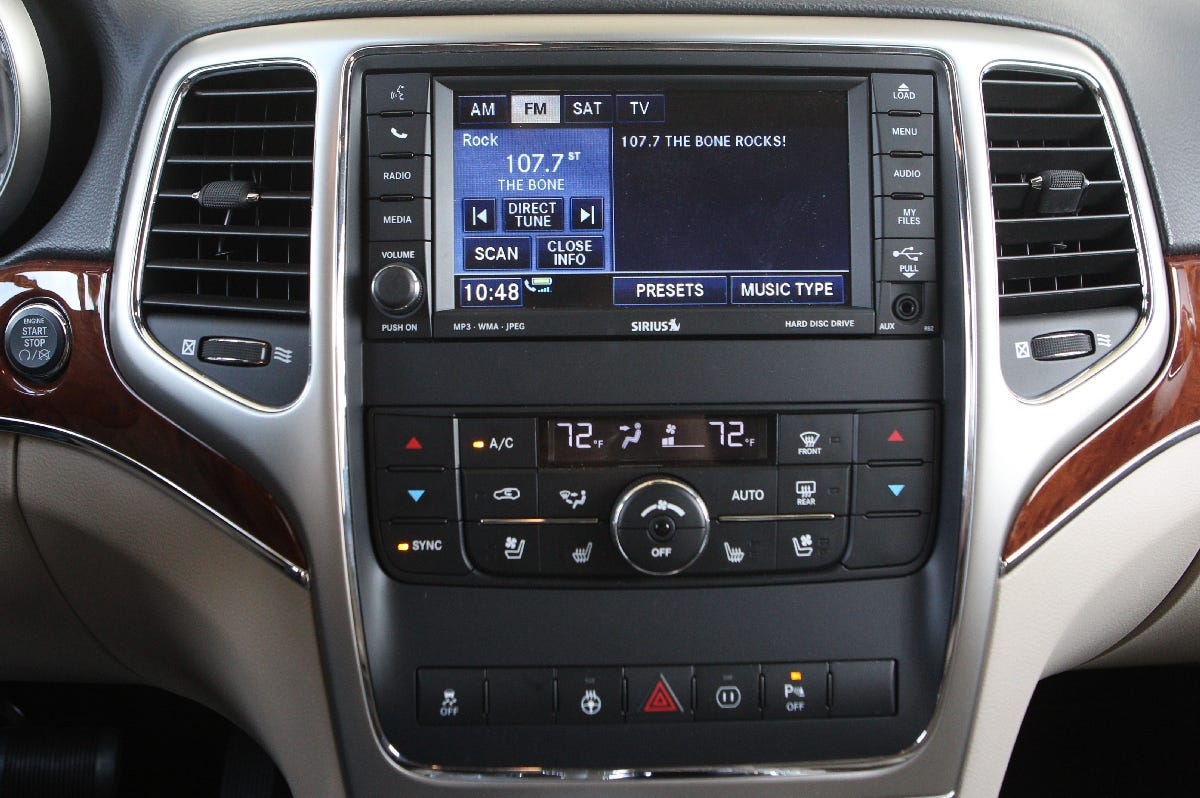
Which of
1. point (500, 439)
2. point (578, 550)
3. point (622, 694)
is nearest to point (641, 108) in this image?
point (500, 439)

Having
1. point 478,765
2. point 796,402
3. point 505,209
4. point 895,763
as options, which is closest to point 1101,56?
point 796,402

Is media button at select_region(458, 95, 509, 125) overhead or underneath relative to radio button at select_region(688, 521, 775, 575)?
overhead

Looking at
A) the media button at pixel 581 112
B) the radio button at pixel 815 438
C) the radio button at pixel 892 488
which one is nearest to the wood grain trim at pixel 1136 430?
the radio button at pixel 892 488

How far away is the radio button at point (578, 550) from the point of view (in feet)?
3.73

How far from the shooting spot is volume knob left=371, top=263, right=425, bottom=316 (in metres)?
1.10

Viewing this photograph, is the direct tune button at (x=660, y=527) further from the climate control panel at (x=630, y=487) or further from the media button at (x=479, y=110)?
the media button at (x=479, y=110)

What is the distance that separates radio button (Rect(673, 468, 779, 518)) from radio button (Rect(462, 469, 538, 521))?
0.56 feet

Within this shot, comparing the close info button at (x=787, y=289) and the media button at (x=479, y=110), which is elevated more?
the media button at (x=479, y=110)

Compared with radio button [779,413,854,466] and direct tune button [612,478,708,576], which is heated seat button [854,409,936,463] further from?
direct tune button [612,478,708,576]

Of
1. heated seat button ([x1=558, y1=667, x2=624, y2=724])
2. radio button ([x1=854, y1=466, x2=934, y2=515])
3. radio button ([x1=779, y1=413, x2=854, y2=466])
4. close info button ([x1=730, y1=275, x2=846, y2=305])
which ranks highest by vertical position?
close info button ([x1=730, y1=275, x2=846, y2=305])

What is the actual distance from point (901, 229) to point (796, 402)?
227 mm

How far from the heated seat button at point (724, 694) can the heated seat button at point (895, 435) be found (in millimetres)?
290

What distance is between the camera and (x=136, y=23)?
121 cm

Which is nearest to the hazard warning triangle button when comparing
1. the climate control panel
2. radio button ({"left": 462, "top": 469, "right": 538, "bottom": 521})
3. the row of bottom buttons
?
the row of bottom buttons
